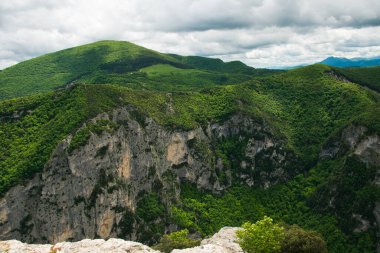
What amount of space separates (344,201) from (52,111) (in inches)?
5793

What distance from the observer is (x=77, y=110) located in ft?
583

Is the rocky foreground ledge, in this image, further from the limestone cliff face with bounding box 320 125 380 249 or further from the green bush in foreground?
the limestone cliff face with bounding box 320 125 380 249

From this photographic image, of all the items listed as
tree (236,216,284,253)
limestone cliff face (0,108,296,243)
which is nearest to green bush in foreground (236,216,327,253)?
tree (236,216,284,253)

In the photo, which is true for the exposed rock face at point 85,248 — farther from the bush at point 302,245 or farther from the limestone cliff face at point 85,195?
the limestone cliff face at point 85,195

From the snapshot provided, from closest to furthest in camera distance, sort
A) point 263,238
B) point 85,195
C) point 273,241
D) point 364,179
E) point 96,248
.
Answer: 1. point 96,248
2. point 263,238
3. point 273,241
4. point 85,195
5. point 364,179

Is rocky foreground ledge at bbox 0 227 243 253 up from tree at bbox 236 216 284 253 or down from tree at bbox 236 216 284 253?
up

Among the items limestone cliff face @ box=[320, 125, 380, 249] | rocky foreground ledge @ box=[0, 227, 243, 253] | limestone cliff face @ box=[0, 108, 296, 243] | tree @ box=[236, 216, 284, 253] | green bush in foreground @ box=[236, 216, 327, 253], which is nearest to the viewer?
rocky foreground ledge @ box=[0, 227, 243, 253]

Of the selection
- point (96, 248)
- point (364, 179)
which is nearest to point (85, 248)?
point (96, 248)

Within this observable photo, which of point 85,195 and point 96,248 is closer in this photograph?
point 96,248

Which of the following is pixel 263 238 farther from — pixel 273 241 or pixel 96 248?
pixel 96 248

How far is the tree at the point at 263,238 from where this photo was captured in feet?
264

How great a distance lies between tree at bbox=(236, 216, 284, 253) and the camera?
80.5 m

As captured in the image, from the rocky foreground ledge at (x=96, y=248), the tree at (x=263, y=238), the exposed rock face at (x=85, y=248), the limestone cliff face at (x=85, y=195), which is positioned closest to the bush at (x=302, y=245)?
the tree at (x=263, y=238)

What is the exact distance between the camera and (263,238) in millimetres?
80500
